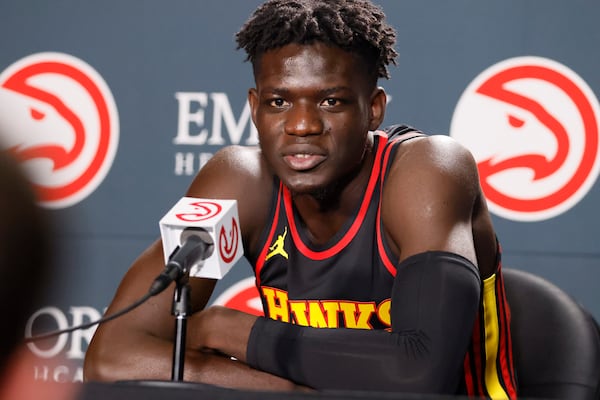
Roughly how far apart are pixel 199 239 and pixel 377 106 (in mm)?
630

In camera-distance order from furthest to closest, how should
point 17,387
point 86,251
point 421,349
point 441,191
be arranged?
point 86,251 < point 441,191 < point 421,349 < point 17,387

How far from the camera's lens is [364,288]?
1.75 metres

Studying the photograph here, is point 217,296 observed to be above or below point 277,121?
below

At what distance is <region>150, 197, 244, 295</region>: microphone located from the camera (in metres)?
1.24

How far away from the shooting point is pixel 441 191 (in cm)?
161

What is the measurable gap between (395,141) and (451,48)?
0.91 meters

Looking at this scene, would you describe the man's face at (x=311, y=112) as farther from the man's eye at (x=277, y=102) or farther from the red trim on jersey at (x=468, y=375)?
the red trim on jersey at (x=468, y=375)

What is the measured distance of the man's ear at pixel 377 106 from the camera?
5.81 ft

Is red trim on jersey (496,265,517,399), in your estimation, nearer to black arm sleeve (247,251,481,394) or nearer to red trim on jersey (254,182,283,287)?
black arm sleeve (247,251,481,394)

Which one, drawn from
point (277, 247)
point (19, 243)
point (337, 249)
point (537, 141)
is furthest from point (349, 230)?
point (19, 243)

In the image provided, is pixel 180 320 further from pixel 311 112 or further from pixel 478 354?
pixel 478 354

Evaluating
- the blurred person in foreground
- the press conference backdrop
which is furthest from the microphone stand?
the press conference backdrop

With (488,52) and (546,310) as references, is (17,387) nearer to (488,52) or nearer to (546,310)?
(546,310)

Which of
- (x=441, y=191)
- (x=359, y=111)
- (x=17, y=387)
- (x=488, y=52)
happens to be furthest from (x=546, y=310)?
(x=17, y=387)
